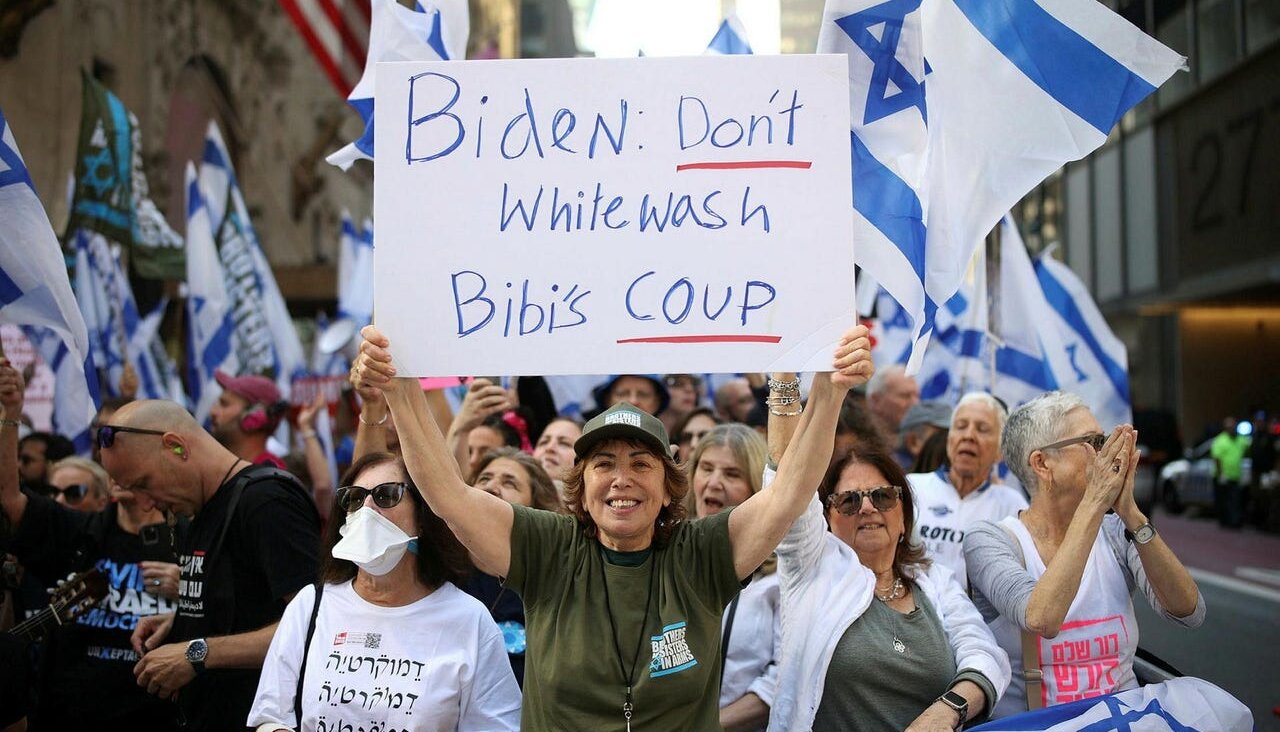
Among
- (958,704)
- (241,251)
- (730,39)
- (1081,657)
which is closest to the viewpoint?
(958,704)

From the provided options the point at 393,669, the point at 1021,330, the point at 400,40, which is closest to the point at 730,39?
the point at 400,40

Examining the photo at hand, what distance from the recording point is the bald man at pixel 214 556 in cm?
357

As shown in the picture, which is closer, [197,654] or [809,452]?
[809,452]

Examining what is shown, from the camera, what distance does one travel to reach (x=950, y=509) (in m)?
4.88

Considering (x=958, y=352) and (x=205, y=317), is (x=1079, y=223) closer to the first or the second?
(x=958, y=352)

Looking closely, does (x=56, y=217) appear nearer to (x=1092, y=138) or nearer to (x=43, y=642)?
(x=43, y=642)

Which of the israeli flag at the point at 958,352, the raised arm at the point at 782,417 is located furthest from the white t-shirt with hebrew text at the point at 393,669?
the israeli flag at the point at 958,352

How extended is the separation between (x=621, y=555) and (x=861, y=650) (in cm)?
78

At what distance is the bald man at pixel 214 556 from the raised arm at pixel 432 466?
3.56 ft

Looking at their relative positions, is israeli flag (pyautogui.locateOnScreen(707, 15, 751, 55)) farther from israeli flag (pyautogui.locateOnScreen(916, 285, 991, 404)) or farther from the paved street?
the paved street

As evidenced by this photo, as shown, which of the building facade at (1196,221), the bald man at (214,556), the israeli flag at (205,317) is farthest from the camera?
the building facade at (1196,221)

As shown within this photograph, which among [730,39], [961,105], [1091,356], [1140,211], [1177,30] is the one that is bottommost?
[1091,356]

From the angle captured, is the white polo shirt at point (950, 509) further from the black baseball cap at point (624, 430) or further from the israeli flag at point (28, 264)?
the israeli flag at point (28, 264)

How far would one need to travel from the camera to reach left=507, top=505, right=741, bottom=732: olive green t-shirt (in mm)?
2691
